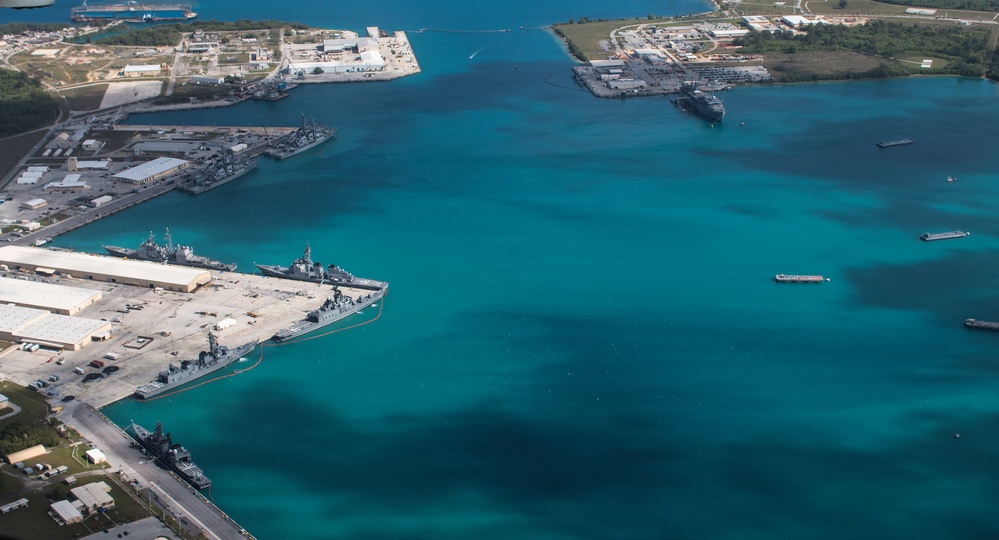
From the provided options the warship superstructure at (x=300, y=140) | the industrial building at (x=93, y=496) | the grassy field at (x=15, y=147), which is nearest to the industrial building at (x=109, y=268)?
the industrial building at (x=93, y=496)

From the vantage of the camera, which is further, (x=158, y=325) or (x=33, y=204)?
(x=33, y=204)

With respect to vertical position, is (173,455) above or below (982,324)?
above

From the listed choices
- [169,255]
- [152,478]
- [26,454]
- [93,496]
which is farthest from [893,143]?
[26,454]

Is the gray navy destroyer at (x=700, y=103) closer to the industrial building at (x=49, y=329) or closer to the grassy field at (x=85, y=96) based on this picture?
the grassy field at (x=85, y=96)

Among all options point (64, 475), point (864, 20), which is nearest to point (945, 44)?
point (864, 20)

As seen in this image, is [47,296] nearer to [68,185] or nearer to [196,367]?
[196,367]
